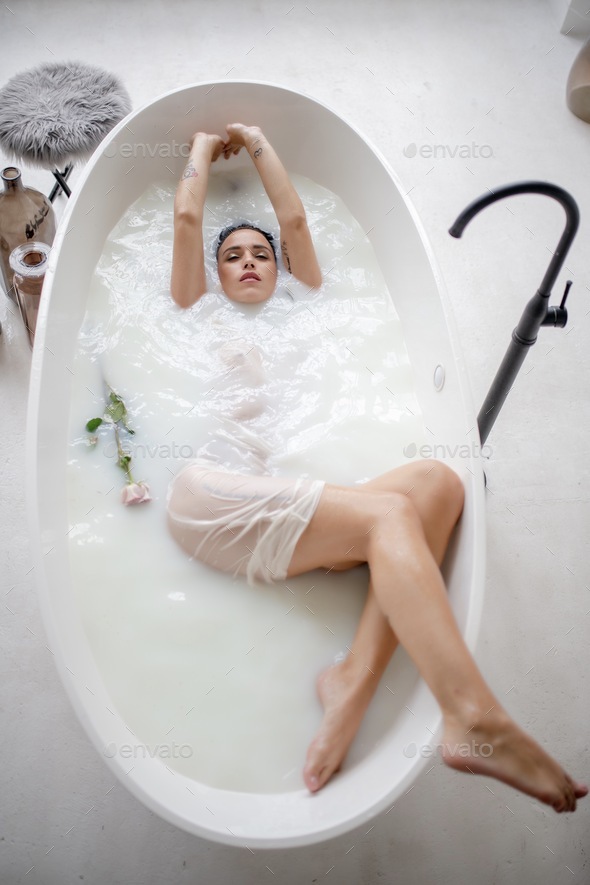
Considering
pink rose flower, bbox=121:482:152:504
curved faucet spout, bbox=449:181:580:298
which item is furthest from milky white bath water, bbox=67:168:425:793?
curved faucet spout, bbox=449:181:580:298

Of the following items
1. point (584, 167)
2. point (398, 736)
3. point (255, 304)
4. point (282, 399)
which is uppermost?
point (584, 167)

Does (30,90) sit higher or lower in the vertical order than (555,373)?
higher

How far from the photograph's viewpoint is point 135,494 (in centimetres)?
183

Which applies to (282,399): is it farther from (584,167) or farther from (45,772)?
(584,167)

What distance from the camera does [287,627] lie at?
1.68 metres

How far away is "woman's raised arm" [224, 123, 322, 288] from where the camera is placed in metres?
2.23

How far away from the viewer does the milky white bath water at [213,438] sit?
1575 millimetres

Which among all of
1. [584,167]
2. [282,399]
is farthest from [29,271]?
[584,167]

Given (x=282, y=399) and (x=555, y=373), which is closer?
(x=282, y=399)

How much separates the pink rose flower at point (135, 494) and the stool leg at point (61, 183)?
1.11 metres

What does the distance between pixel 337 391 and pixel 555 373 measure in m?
0.82

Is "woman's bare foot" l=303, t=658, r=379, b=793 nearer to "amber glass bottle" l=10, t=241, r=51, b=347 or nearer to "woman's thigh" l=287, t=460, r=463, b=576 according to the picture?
"woman's thigh" l=287, t=460, r=463, b=576

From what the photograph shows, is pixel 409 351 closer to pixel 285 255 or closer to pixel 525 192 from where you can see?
pixel 285 255

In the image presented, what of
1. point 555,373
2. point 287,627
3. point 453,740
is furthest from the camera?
point 555,373
